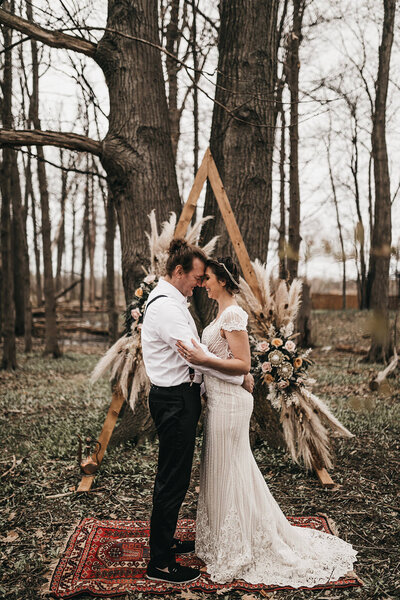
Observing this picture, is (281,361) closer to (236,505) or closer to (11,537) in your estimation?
(236,505)

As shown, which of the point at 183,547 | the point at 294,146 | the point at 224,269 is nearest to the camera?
the point at 224,269

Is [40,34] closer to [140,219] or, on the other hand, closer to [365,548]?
[140,219]

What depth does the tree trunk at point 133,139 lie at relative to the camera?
573 centimetres

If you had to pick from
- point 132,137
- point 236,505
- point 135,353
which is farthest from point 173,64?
point 236,505

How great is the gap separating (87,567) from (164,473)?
865 millimetres

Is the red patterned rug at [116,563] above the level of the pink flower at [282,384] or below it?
below

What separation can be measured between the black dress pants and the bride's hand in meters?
0.27

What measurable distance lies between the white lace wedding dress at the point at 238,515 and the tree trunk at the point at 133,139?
2608 millimetres

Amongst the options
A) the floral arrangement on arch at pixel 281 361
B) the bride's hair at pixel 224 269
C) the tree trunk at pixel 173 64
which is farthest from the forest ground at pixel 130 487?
the tree trunk at pixel 173 64

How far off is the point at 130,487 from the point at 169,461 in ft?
5.46

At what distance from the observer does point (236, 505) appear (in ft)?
11.0

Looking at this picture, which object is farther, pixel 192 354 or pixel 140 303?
pixel 140 303

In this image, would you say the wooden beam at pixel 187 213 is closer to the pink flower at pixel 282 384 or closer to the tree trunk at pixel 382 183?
the pink flower at pixel 282 384

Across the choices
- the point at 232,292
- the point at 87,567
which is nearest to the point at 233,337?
the point at 232,292
